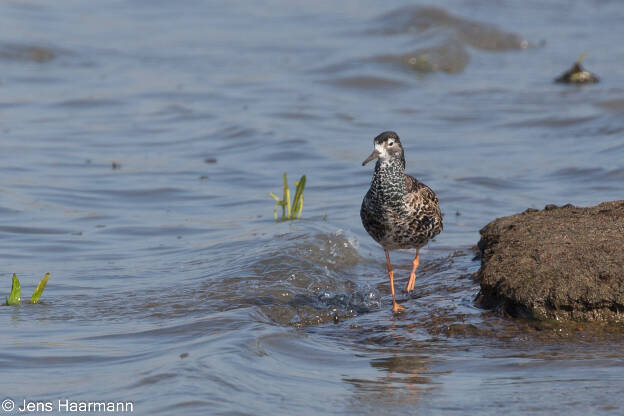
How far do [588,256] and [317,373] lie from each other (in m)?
2.36

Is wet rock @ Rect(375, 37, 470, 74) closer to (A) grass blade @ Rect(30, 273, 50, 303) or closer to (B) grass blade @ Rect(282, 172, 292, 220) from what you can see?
(B) grass blade @ Rect(282, 172, 292, 220)

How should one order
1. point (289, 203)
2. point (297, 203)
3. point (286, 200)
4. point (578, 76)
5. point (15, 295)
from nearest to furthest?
point (15, 295) → point (286, 200) → point (297, 203) → point (289, 203) → point (578, 76)

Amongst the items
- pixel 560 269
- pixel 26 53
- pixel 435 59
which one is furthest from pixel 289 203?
pixel 26 53

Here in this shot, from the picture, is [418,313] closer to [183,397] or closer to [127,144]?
[183,397]

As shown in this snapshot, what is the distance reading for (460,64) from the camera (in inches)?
A: 814

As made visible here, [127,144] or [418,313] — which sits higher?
[127,144]

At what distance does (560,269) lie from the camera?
6.94 m

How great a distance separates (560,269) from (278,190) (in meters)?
5.94

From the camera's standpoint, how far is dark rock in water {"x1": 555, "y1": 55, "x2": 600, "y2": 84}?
18.4 meters

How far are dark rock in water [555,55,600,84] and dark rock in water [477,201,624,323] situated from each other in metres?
11.2

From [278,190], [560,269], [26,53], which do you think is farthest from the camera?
[26,53]

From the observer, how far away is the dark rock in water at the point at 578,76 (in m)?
18.4

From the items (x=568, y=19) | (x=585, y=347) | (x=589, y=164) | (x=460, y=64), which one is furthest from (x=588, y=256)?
(x=568, y=19)

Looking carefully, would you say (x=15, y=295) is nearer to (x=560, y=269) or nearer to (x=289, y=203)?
(x=289, y=203)
